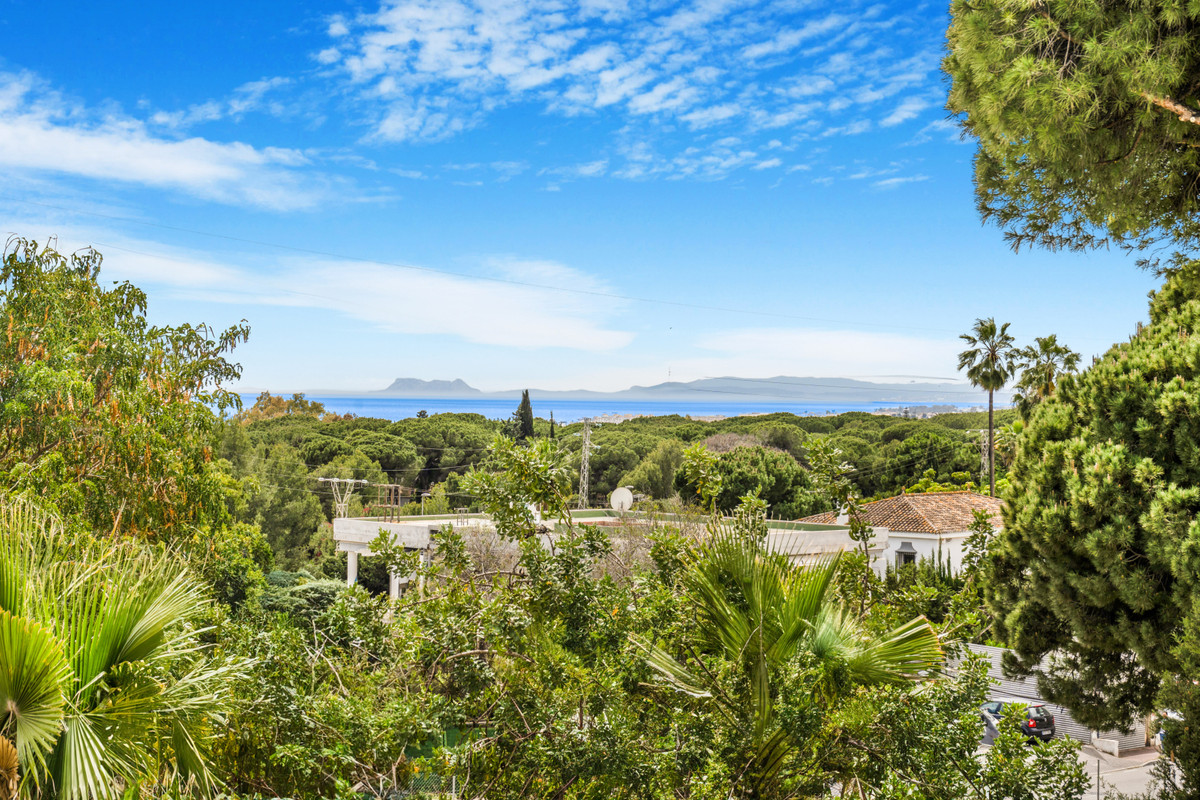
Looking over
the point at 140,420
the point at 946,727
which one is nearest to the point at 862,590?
the point at 946,727

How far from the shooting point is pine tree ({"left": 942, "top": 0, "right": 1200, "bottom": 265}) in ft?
18.8

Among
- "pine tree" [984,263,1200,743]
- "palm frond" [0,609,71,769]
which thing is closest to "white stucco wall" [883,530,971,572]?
"pine tree" [984,263,1200,743]

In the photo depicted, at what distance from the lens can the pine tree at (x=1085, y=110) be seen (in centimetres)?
572

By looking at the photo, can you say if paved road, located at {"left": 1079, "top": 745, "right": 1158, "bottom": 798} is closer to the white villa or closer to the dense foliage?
the white villa

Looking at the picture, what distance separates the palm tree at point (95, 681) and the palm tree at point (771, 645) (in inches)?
80.4

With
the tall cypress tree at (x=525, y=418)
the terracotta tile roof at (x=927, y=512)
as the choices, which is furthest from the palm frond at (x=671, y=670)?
the tall cypress tree at (x=525, y=418)

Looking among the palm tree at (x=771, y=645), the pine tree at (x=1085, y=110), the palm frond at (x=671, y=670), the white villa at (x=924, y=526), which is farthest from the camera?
the white villa at (x=924, y=526)

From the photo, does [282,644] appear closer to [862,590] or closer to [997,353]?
[862,590]

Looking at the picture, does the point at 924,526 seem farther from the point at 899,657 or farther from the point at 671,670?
the point at 671,670

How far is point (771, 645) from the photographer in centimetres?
382

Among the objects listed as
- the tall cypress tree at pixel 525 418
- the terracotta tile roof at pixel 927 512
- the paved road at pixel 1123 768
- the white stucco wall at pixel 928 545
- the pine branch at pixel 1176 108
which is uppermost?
the pine branch at pixel 1176 108

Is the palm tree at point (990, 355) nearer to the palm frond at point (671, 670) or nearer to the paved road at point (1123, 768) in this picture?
the paved road at point (1123, 768)

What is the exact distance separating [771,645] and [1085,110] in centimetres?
489

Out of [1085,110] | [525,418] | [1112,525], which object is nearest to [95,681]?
[1112,525]
